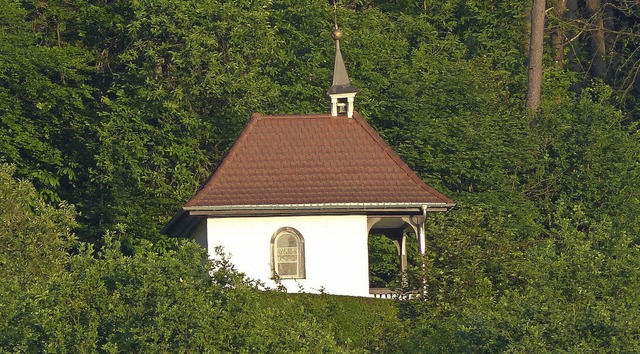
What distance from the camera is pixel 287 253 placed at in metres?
37.5

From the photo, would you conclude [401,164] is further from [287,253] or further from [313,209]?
[287,253]

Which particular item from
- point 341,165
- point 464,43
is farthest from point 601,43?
point 341,165

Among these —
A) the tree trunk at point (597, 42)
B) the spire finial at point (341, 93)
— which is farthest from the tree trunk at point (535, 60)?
the spire finial at point (341, 93)

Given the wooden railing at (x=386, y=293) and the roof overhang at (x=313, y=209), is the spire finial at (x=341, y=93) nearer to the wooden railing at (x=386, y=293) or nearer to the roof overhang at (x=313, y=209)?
the roof overhang at (x=313, y=209)

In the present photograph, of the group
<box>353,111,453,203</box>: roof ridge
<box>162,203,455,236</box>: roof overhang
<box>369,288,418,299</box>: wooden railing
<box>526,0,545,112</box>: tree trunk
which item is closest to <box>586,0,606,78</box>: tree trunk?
<box>526,0,545,112</box>: tree trunk

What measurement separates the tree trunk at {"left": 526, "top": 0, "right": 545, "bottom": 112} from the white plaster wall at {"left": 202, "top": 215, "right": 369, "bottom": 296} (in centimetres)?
1306

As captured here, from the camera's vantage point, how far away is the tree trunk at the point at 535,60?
164 feet

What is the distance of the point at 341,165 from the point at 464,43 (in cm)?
1553

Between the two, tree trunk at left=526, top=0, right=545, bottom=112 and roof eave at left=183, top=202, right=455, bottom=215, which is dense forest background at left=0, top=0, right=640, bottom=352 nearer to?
tree trunk at left=526, top=0, right=545, bottom=112

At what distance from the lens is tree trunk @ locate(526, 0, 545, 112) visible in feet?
164

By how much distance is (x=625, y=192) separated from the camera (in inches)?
1852

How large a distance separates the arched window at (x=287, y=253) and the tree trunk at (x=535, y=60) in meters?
13.6

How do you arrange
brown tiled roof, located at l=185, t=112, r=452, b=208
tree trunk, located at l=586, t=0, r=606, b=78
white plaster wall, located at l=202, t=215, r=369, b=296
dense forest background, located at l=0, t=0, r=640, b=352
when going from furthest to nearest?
tree trunk, located at l=586, t=0, r=606, b=78 → dense forest background, located at l=0, t=0, r=640, b=352 → brown tiled roof, located at l=185, t=112, r=452, b=208 → white plaster wall, located at l=202, t=215, r=369, b=296

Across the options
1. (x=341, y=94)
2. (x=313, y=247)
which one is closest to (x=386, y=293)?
(x=313, y=247)
